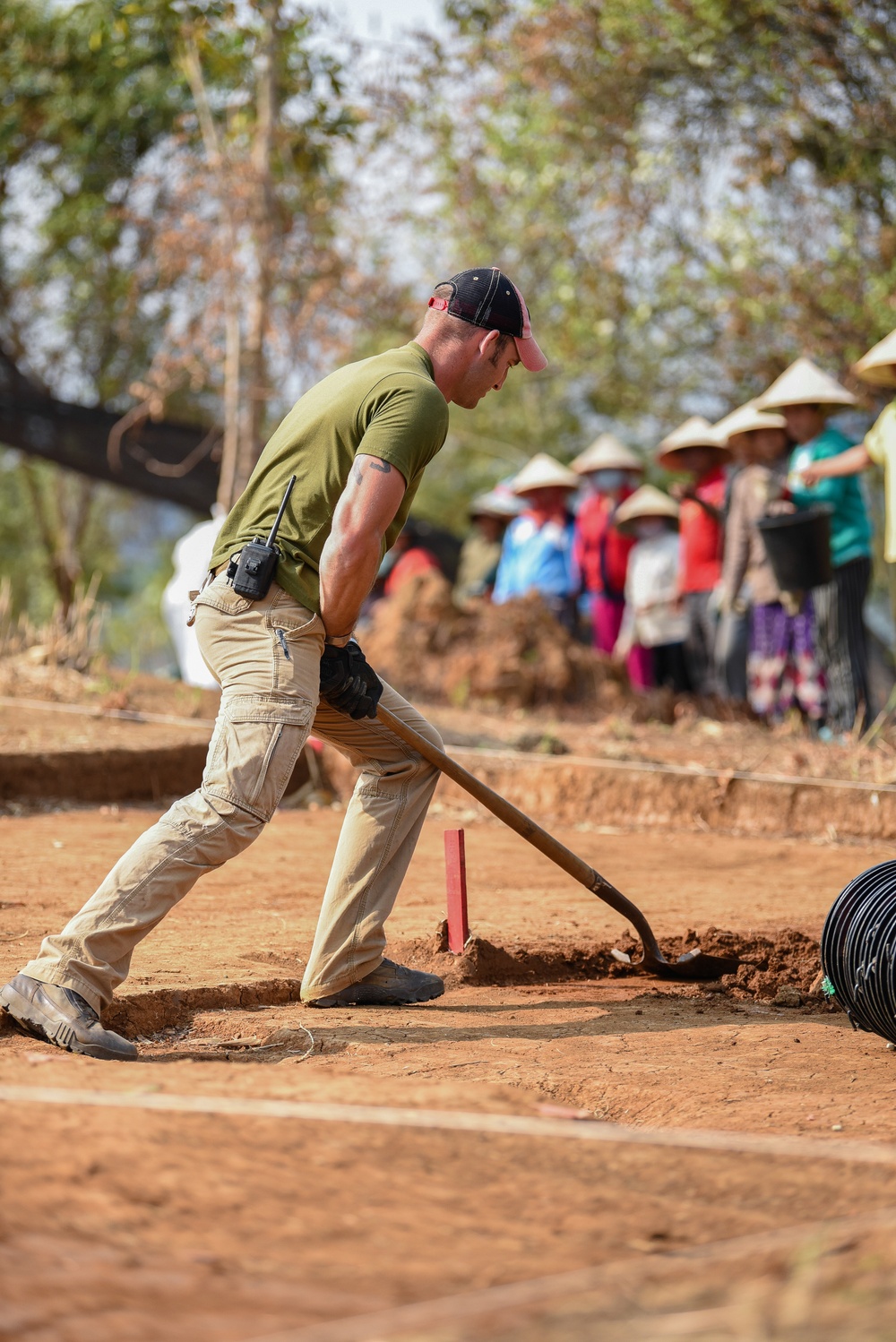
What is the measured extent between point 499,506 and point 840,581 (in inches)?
162

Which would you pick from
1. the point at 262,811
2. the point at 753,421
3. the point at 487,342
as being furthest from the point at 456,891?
the point at 753,421

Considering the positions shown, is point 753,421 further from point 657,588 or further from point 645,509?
point 657,588

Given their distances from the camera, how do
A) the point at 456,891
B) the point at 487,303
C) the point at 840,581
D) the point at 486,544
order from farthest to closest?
the point at 486,544
the point at 840,581
the point at 456,891
the point at 487,303

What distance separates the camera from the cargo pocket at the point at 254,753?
3180mm

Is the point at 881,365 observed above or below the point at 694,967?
above

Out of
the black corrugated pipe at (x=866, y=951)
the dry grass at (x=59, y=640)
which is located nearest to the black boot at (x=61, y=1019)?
the black corrugated pipe at (x=866, y=951)

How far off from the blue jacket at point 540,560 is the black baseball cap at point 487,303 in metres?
6.77

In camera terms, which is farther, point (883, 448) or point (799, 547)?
point (799, 547)

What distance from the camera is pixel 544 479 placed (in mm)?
10531

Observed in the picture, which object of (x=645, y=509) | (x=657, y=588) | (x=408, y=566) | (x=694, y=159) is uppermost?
(x=694, y=159)

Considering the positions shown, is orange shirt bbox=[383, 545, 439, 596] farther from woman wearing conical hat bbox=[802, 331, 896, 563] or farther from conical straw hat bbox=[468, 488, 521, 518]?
woman wearing conical hat bbox=[802, 331, 896, 563]

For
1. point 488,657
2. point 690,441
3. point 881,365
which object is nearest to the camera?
A: point 881,365

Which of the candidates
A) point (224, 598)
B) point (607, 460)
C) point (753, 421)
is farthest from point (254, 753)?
point (607, 460)

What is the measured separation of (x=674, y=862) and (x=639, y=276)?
969 centimetres
